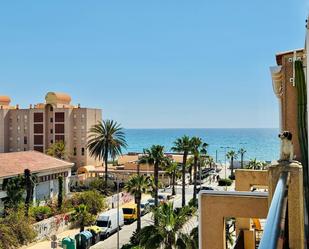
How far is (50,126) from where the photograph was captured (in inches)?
3093

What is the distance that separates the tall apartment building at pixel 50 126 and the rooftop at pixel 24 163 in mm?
23999

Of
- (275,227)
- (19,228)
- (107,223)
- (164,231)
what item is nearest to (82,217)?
(107,223)

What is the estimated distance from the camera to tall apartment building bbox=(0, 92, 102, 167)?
77.3 meters

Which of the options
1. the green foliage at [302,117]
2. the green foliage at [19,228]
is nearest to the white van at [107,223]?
the green foliage at [19,228]

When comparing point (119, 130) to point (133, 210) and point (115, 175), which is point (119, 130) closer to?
point (115, 175)

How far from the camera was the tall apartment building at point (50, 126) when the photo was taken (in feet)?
254

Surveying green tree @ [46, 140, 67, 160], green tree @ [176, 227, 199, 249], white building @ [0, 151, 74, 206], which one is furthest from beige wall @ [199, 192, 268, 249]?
green tree @ [46, 140, 67, 160]

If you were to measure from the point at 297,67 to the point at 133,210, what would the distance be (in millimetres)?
32887

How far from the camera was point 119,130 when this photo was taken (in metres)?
60.8

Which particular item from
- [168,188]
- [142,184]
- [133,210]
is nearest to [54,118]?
[168,188]

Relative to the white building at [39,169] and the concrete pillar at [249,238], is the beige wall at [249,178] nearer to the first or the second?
the concrete pillar at [249,238]

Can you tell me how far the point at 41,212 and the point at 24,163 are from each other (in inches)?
367

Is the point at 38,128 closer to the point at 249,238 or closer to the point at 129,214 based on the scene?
the point at 129,214

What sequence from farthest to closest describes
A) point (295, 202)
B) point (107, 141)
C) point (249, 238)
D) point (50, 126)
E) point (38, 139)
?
point (38, 139) → point (50, 126) → point (107, 141) → point (249, 238) → point (295, 202)
